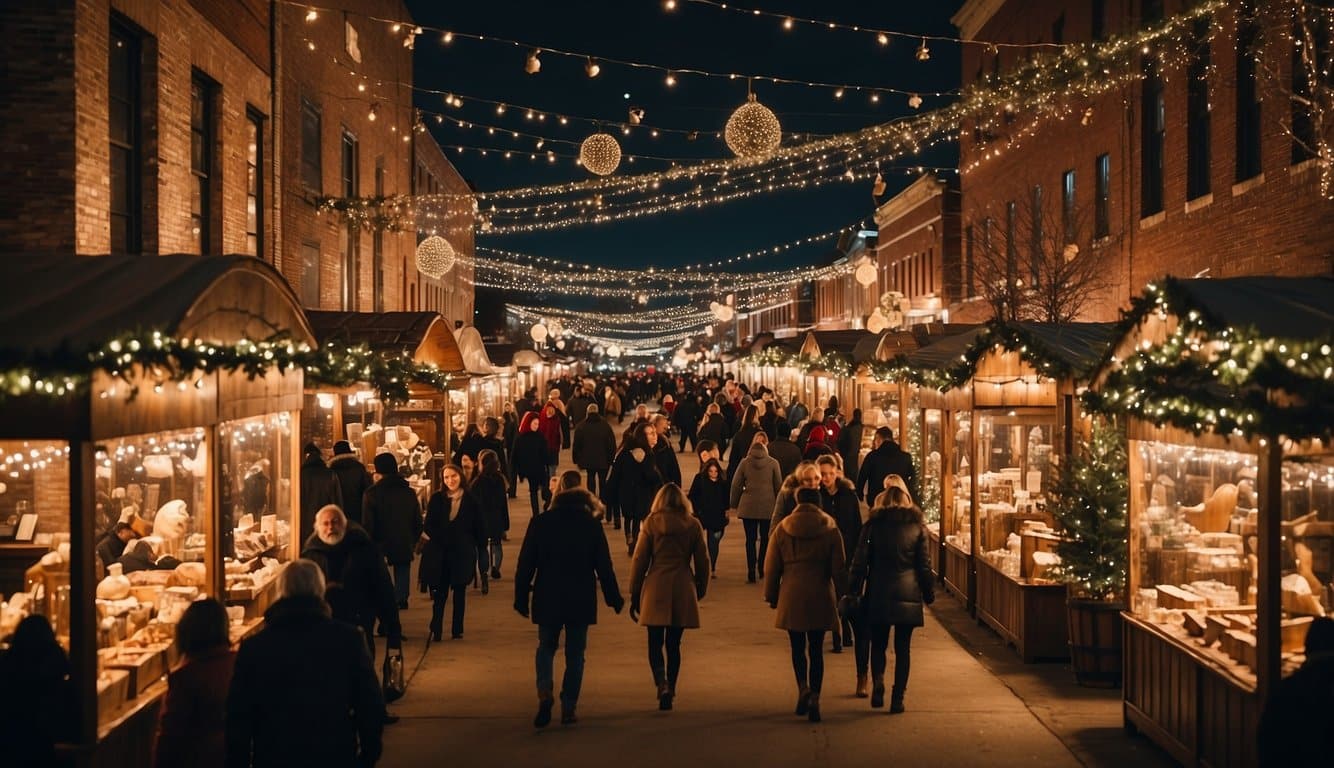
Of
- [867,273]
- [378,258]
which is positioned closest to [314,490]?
[378,258]

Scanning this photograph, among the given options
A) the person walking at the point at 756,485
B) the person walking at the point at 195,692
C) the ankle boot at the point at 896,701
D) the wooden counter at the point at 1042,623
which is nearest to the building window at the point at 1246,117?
the person walking at the point at 756,485

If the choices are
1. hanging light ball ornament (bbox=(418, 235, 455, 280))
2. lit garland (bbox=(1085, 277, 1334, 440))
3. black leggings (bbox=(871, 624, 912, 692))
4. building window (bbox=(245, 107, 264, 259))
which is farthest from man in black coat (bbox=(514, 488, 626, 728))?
hanging light ball ornament (bbox=(418, 235, 455, 280))

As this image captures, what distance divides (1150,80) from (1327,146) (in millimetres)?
9852

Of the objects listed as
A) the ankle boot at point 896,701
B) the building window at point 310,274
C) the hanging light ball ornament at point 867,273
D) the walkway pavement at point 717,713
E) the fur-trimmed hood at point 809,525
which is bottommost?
the walkway pavement at point 717,713

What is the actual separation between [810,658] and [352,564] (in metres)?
3.32

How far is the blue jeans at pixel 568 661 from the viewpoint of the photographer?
9.27 m

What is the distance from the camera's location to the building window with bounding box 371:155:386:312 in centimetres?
2794

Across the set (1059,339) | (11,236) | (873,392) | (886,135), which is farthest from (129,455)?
(873,392)

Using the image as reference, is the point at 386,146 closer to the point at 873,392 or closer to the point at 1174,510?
the point at 873,392

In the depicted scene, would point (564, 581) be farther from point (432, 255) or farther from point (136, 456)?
point (432, 255)

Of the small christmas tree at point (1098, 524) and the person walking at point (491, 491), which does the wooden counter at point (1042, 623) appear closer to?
the small christmas tree at point (1098, 524)

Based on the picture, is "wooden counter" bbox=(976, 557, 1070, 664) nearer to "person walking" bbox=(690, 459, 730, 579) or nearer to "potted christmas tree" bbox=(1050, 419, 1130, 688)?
"potted christmas tree" bbox=(1050, 419, 1130, 688)

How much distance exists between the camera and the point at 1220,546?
8.88 meters

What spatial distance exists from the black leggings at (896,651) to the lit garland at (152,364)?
4.72 meters
